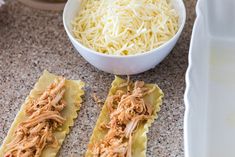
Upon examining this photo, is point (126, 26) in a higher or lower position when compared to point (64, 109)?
higher

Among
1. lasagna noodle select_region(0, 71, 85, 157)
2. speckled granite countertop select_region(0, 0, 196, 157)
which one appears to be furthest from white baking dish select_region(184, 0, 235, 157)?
lasagna noodle select_region(0, 71, 85, 157)

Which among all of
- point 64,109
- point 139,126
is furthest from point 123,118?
point 64,109

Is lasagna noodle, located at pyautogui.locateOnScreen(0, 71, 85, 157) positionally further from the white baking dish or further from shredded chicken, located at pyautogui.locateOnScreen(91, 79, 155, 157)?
the white baking dish

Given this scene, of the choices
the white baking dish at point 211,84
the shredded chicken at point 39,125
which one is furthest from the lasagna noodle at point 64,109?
the white baking dish at point 211,84

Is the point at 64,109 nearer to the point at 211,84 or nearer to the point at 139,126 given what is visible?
the point at 139,126

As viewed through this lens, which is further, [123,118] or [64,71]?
[64,71]

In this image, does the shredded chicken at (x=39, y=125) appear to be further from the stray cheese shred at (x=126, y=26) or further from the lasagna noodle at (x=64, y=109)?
the stray cheese shred at (x=126, y=26)
